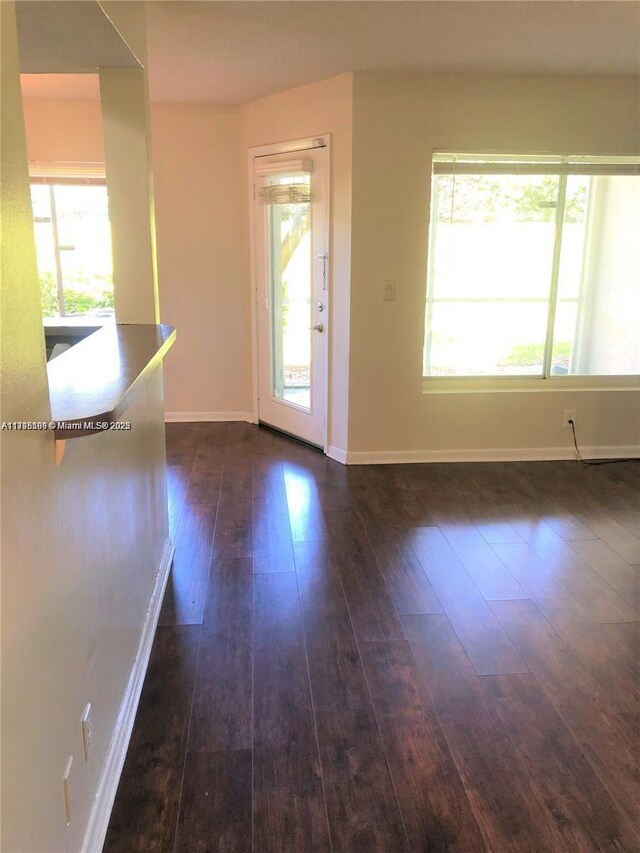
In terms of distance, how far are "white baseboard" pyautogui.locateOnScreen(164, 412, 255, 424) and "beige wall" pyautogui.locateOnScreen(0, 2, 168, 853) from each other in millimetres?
3499

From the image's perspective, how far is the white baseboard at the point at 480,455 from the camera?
436 centimetres

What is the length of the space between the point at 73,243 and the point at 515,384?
3.59 metres

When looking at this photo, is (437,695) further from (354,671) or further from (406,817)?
(406,817)

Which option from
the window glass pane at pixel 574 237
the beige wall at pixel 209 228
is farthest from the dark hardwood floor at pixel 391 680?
the window glass pane at pixel 574 237

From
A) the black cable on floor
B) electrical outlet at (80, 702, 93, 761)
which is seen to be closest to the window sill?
the black cable on floor

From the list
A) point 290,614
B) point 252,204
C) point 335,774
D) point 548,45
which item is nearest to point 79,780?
point 335,774

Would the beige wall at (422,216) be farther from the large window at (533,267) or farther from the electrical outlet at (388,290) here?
the large window at (533,267)

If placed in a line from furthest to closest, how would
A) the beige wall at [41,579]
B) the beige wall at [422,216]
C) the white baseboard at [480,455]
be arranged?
the white baseboard at [480,455]
the beige wall at [422,216]
the beige wall at [41,579]

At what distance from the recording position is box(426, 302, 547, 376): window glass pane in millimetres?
4383

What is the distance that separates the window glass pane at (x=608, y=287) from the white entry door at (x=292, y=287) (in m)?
1.68

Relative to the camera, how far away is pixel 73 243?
502cm

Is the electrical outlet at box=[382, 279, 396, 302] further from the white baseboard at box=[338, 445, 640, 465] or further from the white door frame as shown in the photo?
the white baseboard at box=[338, 445, 640, 465]

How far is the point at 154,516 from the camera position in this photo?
260 cm

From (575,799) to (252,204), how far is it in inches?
169
